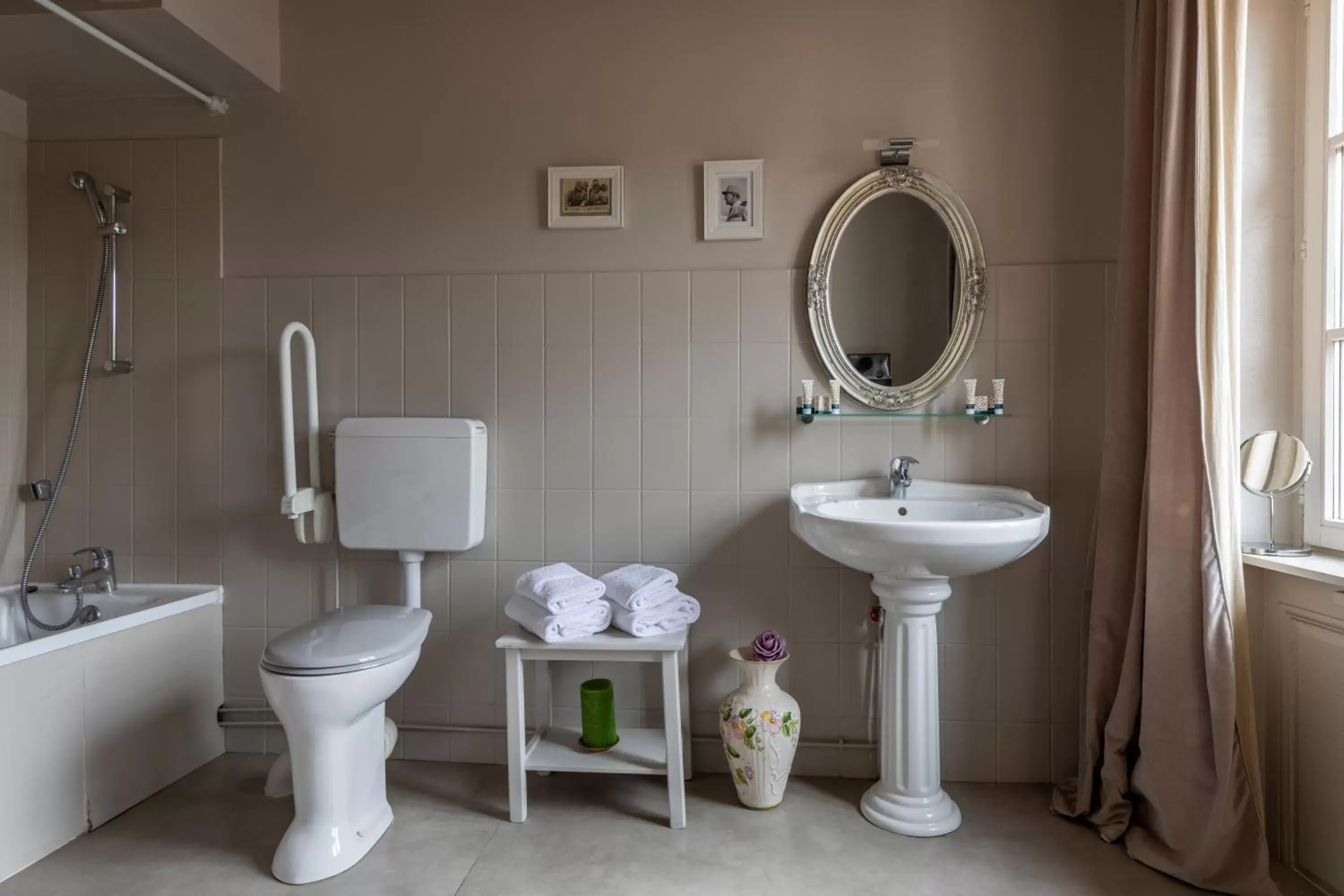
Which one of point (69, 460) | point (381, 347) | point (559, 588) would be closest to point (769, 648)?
point (559, 588)

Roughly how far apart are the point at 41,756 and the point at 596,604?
4.35 ft

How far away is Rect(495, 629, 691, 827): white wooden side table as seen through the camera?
204 centimetres

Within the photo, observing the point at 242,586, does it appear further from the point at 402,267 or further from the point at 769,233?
the point at 769,233

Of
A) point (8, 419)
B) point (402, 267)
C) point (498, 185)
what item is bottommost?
point (8, 419)

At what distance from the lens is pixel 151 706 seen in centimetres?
227

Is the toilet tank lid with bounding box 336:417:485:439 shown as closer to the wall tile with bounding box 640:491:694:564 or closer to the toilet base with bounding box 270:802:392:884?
the wall tile with bounding box 640:491:694:564

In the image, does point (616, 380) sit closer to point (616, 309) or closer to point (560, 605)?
point (616, 309)

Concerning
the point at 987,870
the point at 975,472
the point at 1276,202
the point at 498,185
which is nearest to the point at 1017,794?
the point at 987,870

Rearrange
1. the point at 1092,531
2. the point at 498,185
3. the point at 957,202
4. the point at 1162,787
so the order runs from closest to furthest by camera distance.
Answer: the point at 1162,787 < the point at 1092,531 < the point at 957,202 < the point at 498,185

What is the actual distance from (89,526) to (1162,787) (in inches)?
119

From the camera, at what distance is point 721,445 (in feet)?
7.81

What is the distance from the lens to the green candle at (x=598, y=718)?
7.27 ft

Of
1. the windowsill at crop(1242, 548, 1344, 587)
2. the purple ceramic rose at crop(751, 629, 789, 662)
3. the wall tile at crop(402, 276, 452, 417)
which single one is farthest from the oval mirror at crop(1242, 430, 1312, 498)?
the wall tile at crop(402, 276, 452, 417)

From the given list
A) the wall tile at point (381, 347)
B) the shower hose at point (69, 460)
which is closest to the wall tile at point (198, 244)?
the shower hose at point (69, 460)
